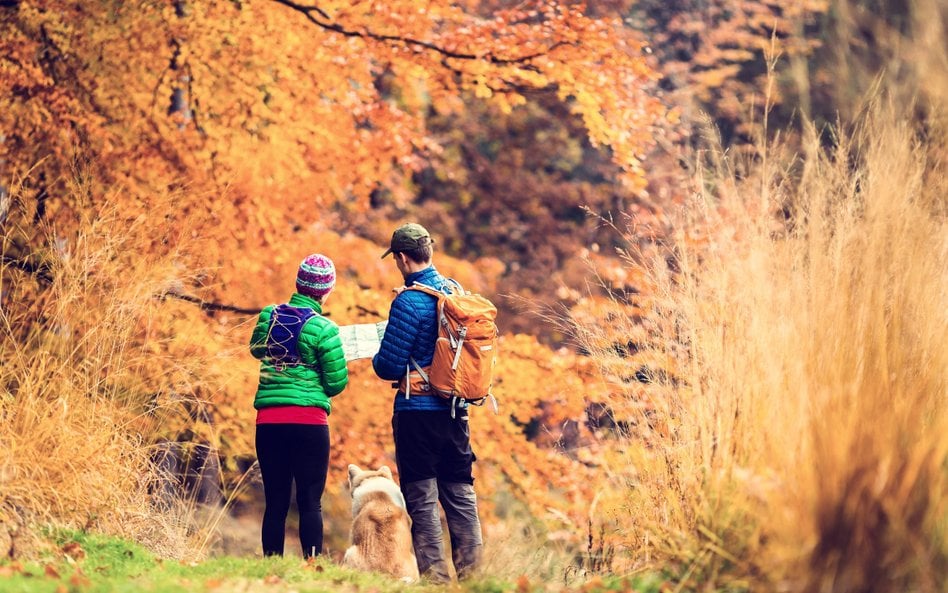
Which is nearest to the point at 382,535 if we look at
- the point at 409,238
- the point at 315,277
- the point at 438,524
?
the point at 438,524

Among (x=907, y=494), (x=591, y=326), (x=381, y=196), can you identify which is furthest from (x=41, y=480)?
(x=381, y=196)

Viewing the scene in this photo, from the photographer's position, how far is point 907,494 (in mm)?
3379

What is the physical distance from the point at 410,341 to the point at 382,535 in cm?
95

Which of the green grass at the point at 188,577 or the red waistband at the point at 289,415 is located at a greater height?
the red waistband at the point at 289,415

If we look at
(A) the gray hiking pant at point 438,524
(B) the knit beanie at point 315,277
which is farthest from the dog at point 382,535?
(B) the knit beanie at point 315,277

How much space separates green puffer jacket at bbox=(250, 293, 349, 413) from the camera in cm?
530

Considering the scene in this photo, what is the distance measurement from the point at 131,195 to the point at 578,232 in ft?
31.3

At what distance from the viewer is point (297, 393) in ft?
17.4

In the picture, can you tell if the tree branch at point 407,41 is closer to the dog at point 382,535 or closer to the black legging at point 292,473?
the black legging at point 292,473

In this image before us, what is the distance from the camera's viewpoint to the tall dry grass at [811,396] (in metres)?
3.40

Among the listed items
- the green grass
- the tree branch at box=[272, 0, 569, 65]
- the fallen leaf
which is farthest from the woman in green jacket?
the tree branch at box=[272, 0, 569, 65]

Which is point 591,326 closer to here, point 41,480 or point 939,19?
point 939,19

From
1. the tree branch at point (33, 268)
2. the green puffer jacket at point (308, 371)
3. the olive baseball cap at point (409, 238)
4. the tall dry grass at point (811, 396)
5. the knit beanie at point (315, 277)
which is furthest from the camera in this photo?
the tree branch at point (33, 268)

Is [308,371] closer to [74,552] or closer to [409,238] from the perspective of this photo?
[409,238]
